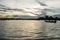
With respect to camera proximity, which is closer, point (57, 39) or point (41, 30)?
point (57, 39)

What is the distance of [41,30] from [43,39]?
25cm

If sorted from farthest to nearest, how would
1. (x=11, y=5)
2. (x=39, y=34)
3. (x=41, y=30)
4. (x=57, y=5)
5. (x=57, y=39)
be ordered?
(x=11, y=5)
(x=57, y=5)
(x=41, y=30)
(x=39, y=34)
(x=57, y=39)

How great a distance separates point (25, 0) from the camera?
3.18 m

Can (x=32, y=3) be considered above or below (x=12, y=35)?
above

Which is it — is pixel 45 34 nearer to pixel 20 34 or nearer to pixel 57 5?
pixel 20 34

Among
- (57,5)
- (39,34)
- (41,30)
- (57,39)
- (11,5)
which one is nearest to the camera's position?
(57,39)

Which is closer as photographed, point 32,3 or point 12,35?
point 12,35

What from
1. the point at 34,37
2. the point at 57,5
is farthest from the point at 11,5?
the point at 34,37

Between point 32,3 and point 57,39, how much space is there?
1.91 meters

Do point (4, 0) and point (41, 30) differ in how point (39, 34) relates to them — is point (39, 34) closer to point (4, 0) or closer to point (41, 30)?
point (41, 30)

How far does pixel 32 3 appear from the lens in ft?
10.1

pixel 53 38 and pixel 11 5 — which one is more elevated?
pixel 11 5

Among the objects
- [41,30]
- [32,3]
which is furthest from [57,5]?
[41,30]

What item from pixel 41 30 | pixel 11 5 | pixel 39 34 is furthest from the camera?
pixel 11 5
